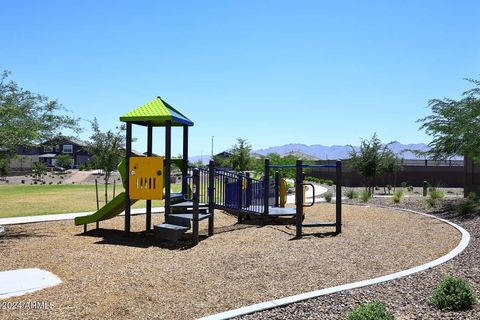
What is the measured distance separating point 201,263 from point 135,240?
354cm

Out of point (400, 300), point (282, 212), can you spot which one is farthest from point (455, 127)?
point (400, 300)

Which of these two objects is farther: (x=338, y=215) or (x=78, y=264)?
(x=338, y=215)

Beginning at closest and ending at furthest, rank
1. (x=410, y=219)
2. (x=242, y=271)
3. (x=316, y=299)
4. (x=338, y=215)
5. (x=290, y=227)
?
(x=316, y=299)
(x=242, y=271)
(x=338, y=215)
(x=290, y=227)
(x=410, y=219)

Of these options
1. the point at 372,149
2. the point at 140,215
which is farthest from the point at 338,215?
the point at 372,149

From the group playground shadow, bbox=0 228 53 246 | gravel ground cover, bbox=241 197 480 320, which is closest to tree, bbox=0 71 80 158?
playground shadow, bbox=0 228 53 246

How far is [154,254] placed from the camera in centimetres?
895

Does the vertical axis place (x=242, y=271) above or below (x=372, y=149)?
below

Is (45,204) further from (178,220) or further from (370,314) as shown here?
(370,314)

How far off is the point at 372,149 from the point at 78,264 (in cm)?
2382

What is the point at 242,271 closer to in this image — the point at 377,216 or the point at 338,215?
the point at 338,215

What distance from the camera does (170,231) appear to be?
34.3 ft

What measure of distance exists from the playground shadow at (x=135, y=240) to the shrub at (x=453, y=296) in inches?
219

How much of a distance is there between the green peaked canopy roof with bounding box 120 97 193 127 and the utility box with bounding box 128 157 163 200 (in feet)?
3.32

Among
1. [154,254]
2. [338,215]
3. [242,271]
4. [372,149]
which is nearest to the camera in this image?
[242,271]
